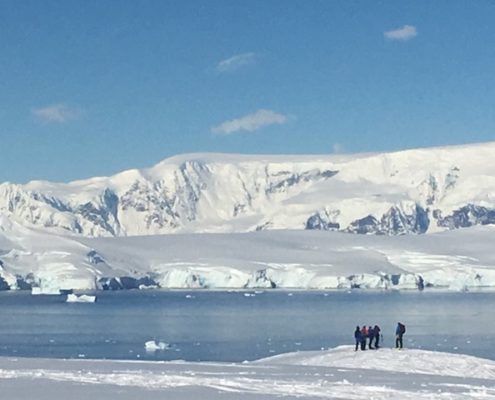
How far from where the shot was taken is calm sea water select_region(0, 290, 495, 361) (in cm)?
5116

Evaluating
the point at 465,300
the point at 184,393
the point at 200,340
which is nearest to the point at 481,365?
the point at 184,393

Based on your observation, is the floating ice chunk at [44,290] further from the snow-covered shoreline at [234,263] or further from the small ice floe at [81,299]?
the small ice floe at [81,299]

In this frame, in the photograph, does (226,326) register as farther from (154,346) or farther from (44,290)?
(44,290)

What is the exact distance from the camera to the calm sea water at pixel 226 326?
51156 millimetres

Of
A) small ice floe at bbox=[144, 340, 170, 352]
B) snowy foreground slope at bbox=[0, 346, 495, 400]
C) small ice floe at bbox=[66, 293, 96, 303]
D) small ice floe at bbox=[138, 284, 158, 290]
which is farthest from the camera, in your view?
small ice floe at bbox=[138, 284, 158, 290]

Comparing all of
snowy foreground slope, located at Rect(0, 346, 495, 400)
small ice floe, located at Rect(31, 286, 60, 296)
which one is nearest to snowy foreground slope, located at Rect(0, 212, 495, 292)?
small ice floe, located at Rect(31, 286, 60, 296)

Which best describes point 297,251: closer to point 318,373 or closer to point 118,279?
point 118,279

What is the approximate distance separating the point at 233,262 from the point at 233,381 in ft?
400

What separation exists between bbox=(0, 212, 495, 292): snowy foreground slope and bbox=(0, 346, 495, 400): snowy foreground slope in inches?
3959

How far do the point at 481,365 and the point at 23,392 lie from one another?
13964 mm

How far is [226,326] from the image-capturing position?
7056 centimetres

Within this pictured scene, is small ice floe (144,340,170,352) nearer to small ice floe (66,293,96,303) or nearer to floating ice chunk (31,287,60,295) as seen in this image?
small ice floe (66,293,96,303)

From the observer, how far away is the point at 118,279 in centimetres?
13488

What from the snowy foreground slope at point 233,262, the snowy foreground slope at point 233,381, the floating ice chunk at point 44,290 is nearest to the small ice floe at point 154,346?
the snowy foreground slope at point 233,381
